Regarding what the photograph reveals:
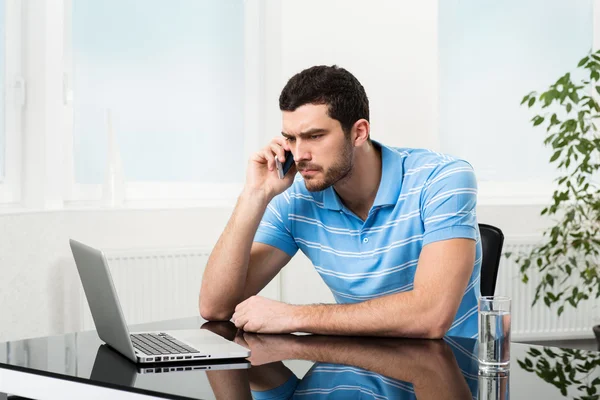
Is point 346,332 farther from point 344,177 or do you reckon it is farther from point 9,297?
point 9,297

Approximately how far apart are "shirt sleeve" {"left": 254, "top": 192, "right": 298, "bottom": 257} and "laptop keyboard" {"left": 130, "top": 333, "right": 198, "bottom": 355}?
580mm

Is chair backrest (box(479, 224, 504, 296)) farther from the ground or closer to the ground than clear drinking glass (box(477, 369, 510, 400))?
farther from the ground

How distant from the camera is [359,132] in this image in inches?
87.0

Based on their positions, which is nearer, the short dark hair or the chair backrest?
the short dark hair

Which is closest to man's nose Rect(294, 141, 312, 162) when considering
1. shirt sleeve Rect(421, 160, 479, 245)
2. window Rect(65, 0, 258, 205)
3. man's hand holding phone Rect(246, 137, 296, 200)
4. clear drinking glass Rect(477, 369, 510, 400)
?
man's hand holding phone Rect(246, 137, 296, 200)

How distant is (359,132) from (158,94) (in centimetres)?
193

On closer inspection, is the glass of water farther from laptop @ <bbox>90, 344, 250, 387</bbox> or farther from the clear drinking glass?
laptop @ <bbox>90, 344, 250, 387</bbox>

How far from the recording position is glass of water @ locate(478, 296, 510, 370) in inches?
56.7

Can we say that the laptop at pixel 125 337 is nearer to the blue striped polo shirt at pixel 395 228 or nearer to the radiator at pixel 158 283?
the blue striped polo shirt at pixel 395 228

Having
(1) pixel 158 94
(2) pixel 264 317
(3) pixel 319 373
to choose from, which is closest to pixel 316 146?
(2) pixel 264 317

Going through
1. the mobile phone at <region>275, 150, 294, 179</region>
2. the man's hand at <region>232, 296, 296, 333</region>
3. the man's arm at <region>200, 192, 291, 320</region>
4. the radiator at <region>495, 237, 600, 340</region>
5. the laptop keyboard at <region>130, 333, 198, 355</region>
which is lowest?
the radiator at <region>495, 237, 600, 340</region>

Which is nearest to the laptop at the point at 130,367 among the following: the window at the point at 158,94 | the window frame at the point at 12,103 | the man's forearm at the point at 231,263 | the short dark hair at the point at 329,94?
the man's forearm at the point at 231,263

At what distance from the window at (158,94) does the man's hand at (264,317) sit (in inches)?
77.0

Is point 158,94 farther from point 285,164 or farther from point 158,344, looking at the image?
point 158,344
